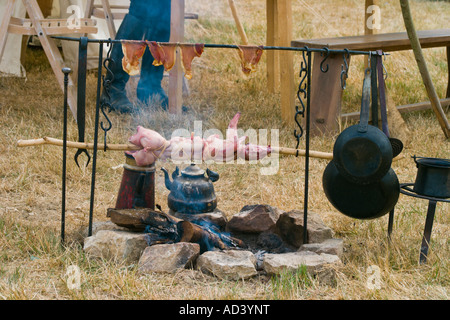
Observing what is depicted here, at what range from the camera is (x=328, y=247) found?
2.86 meters

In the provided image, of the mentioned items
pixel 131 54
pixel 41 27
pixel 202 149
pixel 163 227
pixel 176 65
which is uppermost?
pixel 41 27

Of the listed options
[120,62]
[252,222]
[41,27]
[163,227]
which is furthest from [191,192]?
Answer: [120,62]

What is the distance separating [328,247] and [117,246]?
1.04 metres

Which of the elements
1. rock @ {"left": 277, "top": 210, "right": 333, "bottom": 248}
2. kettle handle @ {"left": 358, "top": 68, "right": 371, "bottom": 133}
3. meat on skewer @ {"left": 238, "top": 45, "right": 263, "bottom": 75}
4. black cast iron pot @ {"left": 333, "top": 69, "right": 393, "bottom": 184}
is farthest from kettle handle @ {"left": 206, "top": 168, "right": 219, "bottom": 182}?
kettle handle @ {"left": 358, "top": 68, "right": 371, "bottom": 133}

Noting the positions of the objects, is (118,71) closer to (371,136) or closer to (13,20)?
(13,20)

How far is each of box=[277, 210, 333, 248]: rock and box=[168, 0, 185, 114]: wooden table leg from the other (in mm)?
2467

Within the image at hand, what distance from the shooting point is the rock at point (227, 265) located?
2.64 metres

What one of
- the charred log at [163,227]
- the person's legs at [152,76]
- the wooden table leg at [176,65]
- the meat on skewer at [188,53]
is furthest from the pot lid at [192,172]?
the person's legs at [152,76]

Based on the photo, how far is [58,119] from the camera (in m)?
5.41

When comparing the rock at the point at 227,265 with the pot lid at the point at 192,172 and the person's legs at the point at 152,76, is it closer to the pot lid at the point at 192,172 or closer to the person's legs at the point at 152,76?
the pot lid at the point at 192,172

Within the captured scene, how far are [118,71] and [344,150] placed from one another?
3.59 meters

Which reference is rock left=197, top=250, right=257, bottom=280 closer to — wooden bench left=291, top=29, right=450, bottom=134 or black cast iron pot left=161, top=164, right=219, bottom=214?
black cast iron pot left=161, top=164, right=219, bottom=214

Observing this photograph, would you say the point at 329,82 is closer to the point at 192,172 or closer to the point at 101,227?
the point at 192,172

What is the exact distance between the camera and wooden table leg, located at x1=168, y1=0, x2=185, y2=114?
16.9 ft
